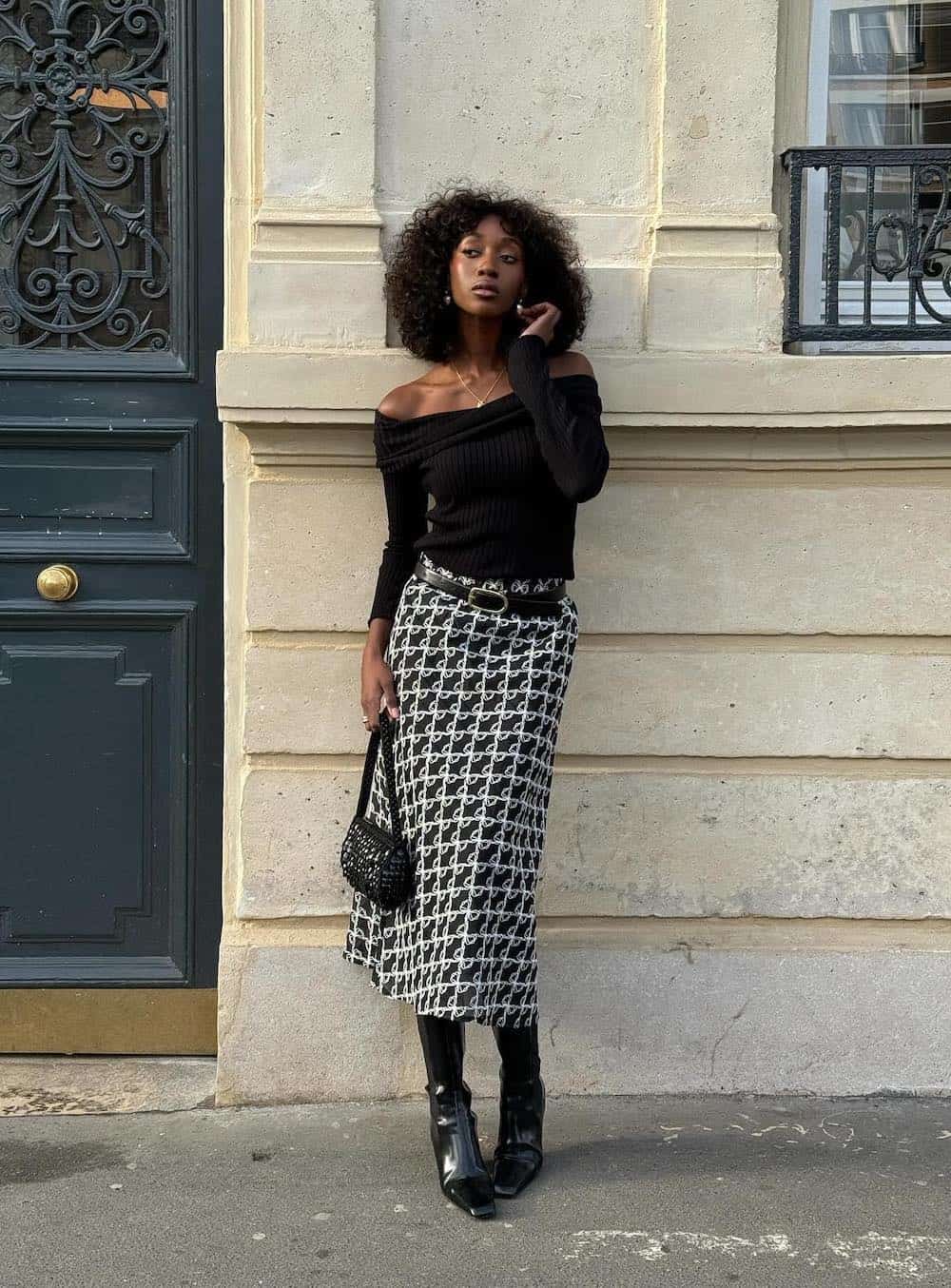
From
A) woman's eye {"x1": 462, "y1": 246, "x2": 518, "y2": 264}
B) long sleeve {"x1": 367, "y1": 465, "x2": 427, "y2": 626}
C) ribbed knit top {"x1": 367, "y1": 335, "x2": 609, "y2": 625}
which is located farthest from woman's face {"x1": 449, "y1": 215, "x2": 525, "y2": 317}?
long sleeve {"x1": 367, "y1": 465, "x2": 427, "y2": 626}

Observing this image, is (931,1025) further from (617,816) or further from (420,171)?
(420,171)

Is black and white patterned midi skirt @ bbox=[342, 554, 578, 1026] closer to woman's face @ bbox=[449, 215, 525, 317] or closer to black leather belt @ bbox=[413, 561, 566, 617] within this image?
black leather belt @ bbox=[413, 561, 566, 617]

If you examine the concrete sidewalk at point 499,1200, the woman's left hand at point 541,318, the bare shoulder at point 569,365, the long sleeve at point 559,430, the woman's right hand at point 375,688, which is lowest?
the concrete sidewalk at point 499,1200

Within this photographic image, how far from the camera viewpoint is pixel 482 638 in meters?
3.45

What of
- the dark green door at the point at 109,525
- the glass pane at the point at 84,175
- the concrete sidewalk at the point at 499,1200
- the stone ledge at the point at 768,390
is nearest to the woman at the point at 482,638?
the concrete sidewalk at the point at 499,1200

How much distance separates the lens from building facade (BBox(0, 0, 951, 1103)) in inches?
153

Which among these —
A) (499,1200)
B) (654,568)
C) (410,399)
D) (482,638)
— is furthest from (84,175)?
(499,1200)

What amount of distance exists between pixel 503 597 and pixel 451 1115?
1235 mm

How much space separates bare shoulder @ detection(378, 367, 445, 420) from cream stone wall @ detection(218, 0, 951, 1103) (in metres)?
0.22

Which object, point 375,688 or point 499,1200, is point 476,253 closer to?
point 375,688

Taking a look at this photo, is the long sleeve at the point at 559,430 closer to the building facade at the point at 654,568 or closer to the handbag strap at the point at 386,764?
the building facade at the point at 654,568

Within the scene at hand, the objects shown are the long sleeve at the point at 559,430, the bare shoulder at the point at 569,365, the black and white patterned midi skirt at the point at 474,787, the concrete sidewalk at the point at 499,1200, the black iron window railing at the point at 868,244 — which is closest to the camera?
the concrete sidewalk at the point at 499,1200

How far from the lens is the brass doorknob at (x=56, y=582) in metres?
4.10

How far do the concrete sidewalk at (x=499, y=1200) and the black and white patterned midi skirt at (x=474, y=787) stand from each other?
47cm
